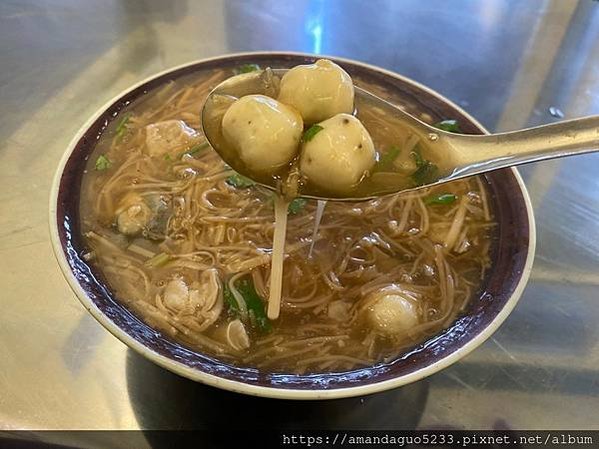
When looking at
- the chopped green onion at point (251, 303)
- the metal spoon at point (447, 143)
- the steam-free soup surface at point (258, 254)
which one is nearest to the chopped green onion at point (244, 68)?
the steam-free soup surface at point (258, 254)

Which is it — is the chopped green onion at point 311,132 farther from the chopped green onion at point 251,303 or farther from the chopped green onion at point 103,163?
the chopped green onion at point 103,163

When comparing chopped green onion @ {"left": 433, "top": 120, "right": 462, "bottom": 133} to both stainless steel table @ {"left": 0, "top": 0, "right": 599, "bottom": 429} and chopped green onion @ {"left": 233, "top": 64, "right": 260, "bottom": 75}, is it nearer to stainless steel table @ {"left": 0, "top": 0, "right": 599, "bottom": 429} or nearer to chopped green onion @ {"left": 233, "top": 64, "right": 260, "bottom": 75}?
stainless steel table @ {"left": 0, "top": 0, "right": 599, "bottom": 429}

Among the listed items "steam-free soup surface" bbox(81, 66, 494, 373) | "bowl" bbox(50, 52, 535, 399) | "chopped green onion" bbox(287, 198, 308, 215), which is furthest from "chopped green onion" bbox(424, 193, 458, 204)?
"chopped green onion" bbox(287, 198, 308, 215)

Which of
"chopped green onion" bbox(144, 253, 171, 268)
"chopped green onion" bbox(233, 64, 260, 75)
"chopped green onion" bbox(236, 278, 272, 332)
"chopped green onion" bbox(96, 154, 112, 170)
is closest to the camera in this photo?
"chopped green onion" bbox(236, 278, 272, 332)

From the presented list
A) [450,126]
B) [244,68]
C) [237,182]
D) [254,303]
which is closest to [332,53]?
[244,68]

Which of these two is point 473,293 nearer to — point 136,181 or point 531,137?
point 531,137

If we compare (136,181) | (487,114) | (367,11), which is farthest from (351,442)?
A: (367,11)
